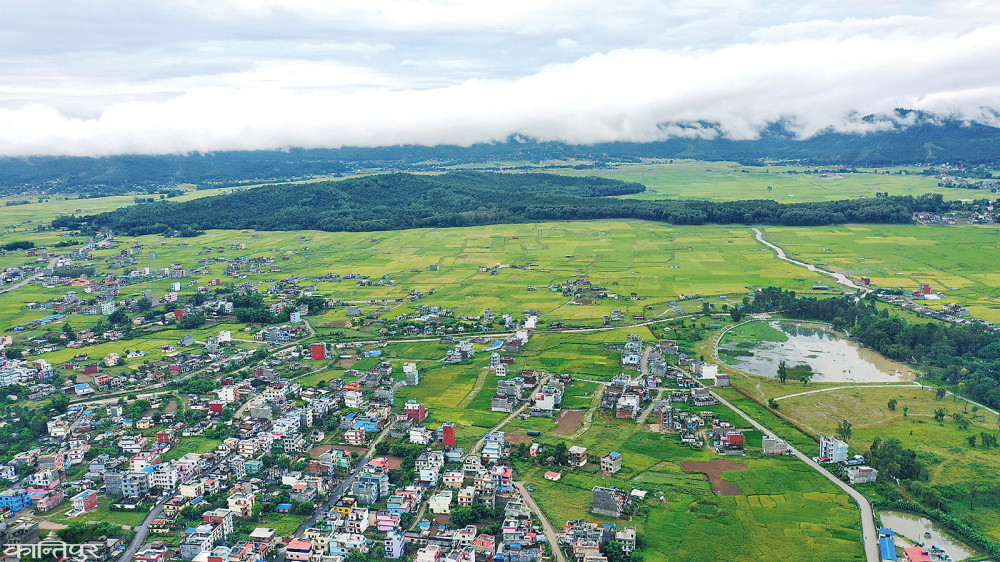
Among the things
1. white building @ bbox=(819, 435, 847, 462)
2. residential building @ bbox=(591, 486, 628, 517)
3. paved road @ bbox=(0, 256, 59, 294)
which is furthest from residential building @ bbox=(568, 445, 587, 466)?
paved road @ bbox=(0, 256, 59, 294)

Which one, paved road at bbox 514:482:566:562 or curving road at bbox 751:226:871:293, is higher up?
curving road at bbox 751:226:871:293

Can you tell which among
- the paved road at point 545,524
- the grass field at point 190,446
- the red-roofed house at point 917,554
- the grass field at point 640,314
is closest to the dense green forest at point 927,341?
the grass field at point 640,314

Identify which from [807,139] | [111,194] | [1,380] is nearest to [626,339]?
[1,380]

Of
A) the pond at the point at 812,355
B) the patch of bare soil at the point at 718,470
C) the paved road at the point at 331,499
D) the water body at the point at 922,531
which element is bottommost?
the water body at the point at 922,531

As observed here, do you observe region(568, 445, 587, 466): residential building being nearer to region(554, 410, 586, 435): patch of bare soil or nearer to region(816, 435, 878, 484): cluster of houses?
region(554, 410, 586, 435): patch of bare soil

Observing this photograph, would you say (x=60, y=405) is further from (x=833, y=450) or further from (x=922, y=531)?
(x=922, y=531)

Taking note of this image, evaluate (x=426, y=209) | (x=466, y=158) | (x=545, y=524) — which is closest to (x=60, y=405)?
(x=545, y=524)

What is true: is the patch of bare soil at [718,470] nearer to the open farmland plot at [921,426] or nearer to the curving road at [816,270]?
the open farmland plot at [921,426]

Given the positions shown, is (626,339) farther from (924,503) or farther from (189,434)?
(189,434)
